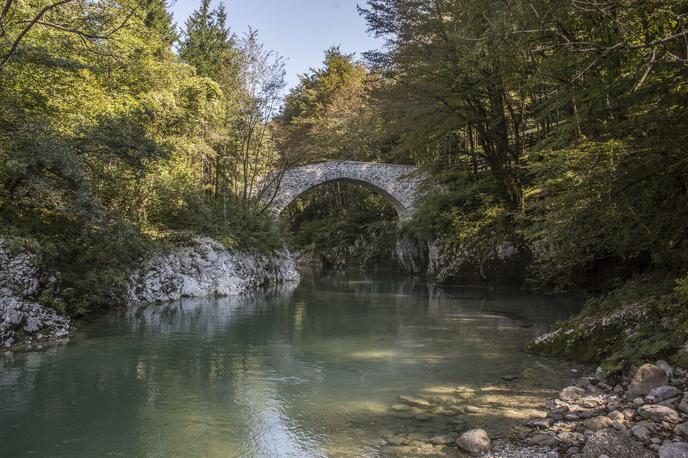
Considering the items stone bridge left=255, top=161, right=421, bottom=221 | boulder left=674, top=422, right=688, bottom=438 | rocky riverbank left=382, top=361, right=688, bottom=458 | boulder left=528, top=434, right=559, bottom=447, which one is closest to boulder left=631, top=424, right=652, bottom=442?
rocky riverbank left=382, top=361, right=688, bottom=458

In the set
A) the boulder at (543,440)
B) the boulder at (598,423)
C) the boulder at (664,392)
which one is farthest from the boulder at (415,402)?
the boulder at (664,392)

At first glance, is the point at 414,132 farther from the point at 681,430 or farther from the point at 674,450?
the point at 674,450

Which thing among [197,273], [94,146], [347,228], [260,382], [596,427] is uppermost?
[347,228]

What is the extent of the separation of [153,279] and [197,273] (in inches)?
60.1

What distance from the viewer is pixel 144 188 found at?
11.7 metres

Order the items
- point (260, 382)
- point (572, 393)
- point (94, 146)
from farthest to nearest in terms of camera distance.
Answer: point (94, 146)
point (260, 382)
point (572, 393)

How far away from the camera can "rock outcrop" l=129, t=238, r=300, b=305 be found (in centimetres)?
1175

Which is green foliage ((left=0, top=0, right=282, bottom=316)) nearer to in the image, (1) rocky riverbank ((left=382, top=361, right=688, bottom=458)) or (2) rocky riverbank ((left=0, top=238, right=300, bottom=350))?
(2) rocky riverbank ((left=0, top=238, right=300, bottom=350))

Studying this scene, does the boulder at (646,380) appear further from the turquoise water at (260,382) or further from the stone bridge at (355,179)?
the stone bridge at (355,179)

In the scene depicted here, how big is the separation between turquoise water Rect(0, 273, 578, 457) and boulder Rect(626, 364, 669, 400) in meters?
0.72

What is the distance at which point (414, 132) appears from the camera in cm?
1498

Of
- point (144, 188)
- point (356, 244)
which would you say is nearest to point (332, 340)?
point (144, 188)

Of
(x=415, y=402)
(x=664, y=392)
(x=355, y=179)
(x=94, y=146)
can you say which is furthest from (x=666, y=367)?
(x=355, y=179)

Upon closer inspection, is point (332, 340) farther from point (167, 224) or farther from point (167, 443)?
point (167, 224)
